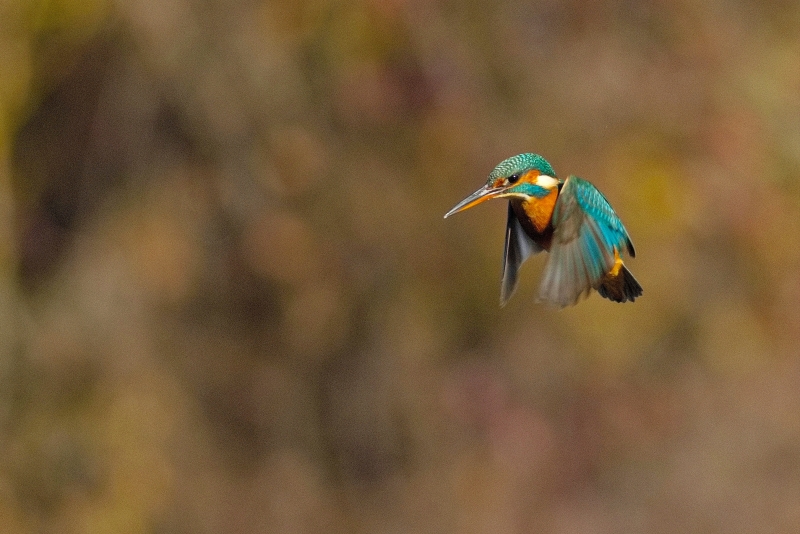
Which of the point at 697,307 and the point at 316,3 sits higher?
the point at 316,3

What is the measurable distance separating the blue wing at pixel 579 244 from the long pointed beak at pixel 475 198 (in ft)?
0.35

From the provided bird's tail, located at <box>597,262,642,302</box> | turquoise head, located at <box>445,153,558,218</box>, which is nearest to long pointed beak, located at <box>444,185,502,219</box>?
turquoise head, located at <box>445,153,558,218</box>

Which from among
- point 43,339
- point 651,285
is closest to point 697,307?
point 651,285

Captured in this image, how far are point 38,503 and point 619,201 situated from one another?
2725 mm

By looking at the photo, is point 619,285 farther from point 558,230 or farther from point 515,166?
point 515,166

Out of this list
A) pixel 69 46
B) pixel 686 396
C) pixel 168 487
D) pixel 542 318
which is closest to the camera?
pixel 69 46

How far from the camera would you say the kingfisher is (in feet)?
4.46

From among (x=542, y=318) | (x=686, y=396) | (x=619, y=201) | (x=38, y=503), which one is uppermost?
(x=619, y=201)

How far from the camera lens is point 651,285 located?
5375 mm

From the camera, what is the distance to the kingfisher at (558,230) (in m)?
1.36

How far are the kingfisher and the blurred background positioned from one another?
2625 millimetres

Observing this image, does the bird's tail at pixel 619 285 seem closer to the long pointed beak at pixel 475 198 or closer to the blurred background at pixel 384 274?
the long pointed beak at pixel 475 198

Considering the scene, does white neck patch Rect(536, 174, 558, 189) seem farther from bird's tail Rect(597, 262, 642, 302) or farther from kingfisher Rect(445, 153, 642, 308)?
bird's tail Rect(597, 262, 642, 302)

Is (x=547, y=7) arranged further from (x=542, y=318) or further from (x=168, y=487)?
(x=168, y=487)
